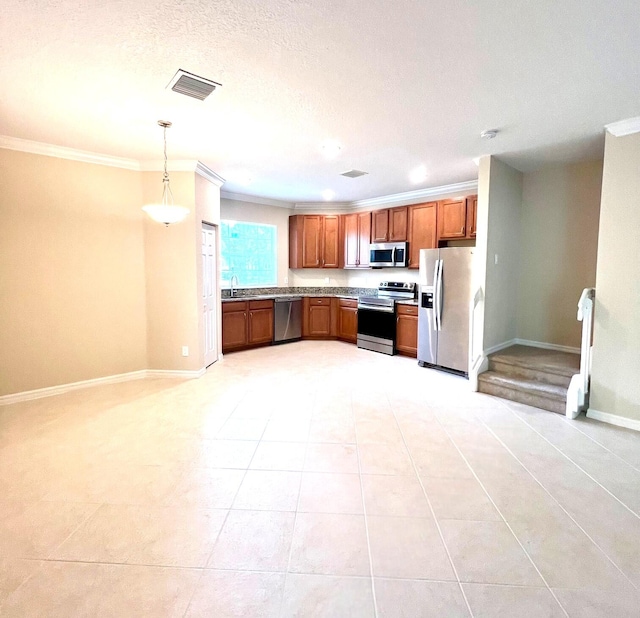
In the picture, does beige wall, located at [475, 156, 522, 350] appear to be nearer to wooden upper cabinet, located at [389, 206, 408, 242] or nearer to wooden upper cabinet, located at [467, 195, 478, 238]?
wooden upper cabinet, located at [467, 195, 478, 238]

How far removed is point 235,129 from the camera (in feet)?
10.6

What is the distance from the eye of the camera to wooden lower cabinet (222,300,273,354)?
5.67m

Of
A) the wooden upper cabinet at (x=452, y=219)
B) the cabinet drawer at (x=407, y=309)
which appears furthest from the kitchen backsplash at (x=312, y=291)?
the wooden upper cabinet at (x=452, y=219)

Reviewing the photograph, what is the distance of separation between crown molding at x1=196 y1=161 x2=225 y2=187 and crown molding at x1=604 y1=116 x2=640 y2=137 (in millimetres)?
4110

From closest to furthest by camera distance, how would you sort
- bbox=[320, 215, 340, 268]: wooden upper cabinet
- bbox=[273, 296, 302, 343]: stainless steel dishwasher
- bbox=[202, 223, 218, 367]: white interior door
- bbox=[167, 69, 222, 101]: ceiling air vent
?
bbox=[167, 69, 222, 101]: ceiling air vent < bbox=[202, 223, 218, 367]: white interior door < bbox=[273, 296, 302, 343]: stainless steel dishwasher < bbox=[320, 215, 340, 268]: wooden upper cabinet

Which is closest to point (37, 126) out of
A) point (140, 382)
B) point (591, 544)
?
point (140, 382)

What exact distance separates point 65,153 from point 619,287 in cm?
555

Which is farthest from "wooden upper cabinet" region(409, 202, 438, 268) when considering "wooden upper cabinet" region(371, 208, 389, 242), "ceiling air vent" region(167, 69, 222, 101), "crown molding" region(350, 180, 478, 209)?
"ceiling air vent" region(167, 69, 222, 101)

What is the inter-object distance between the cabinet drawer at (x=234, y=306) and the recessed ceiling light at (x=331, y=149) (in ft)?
9.04

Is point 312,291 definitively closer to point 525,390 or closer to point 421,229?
point 421,229

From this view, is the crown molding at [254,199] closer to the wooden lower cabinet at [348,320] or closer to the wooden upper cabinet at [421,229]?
the wooden lower cabinet at [348,320]

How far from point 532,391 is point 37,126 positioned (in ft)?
17.5

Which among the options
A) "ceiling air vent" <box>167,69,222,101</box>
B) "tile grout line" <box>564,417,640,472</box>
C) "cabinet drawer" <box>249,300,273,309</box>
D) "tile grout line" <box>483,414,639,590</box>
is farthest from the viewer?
"cabinet drawer" <box>249,300,273,309</box>

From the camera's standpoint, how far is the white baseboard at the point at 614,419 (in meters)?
3.10
